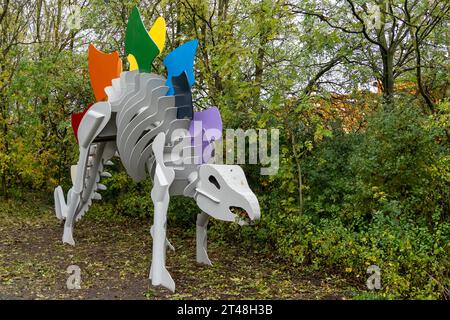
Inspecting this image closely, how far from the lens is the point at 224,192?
4.59 meters

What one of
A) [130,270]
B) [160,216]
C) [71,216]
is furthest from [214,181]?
[71,216]

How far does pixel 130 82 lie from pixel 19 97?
5.17 m

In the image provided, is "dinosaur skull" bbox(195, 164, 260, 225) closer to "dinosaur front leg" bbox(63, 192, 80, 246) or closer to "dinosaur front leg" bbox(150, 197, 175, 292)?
"dinosaur front leg" bbox(150, 197, 175, 292)

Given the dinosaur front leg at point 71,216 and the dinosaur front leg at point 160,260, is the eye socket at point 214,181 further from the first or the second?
the dinosaur front leg at point 71,216

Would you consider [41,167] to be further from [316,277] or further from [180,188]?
[316,277]

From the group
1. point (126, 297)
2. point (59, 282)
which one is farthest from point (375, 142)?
point (59, 282)

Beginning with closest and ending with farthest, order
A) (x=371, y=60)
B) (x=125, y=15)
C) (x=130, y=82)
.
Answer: (x=130, y=82), (x=371, y=60), (x=125, y=15)

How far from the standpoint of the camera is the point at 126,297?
15.9ft

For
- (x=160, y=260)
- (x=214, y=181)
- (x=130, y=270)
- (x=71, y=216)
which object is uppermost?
(x=214, y=181)

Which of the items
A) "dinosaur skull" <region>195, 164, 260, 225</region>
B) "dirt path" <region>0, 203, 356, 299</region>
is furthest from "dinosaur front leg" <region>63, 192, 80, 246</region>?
"dinosaur skull" <region>195, 164, 260, 225</region>

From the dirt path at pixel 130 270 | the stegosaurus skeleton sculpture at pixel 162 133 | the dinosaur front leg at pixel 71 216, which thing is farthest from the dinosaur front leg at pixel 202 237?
the dinosaur front leg at pixel 71 216

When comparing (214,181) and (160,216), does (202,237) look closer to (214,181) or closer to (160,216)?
(160,216)

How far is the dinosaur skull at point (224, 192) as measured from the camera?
433 cm

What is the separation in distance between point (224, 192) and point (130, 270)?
209 centimetres
